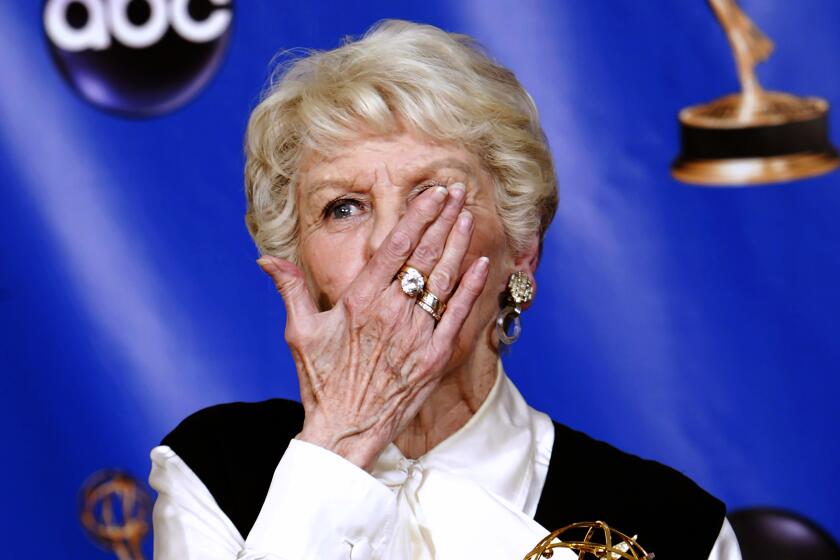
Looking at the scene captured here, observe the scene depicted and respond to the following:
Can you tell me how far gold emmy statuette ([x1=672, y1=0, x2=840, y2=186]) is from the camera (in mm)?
2850

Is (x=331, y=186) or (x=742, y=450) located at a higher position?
(x=331, y=186)

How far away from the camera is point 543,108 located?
9.58 ft

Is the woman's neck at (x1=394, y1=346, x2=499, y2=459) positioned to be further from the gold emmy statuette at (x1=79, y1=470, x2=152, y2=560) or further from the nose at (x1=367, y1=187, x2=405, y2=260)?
the gold emmy statuette at (x1=79, y1=470, x2=152, y2=560)

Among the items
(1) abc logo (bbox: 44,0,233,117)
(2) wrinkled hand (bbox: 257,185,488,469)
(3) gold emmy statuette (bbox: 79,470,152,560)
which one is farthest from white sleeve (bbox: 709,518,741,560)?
(1) abc logo (bbox: 44,0,233,117)

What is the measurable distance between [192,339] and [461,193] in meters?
1.05

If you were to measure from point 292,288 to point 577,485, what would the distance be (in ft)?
1.94

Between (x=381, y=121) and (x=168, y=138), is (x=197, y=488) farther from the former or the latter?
(x=168, y=138)

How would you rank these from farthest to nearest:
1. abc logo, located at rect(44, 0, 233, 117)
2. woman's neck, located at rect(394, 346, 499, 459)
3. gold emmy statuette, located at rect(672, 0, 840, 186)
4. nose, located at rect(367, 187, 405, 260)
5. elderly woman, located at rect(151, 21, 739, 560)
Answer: abc logo, located at rect(44, 0, 233, 117)
gold emmy statuette, located at rect(672, 0, 840, 186)
woman's neck, located at rect(394, 346, 499, 459)
nose, located at rect(367, 187, 405, 260)
elderly woman, located at rect(151, 21, 739, 560)

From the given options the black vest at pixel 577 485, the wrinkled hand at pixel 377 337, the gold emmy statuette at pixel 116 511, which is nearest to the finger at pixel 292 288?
the wrinkled hand at pixel 377 337

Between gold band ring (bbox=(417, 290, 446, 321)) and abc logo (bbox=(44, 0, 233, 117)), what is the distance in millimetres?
1139

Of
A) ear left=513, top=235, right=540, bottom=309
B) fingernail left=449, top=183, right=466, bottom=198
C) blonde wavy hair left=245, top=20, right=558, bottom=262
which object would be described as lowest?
ear left=513, top=235, right=540, bottom=309

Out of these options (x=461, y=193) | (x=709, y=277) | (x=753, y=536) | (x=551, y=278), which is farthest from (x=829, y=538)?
(x=461, y=193)

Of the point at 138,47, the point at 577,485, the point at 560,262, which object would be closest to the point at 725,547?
the point at 577,485

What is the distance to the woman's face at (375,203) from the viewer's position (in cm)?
218
